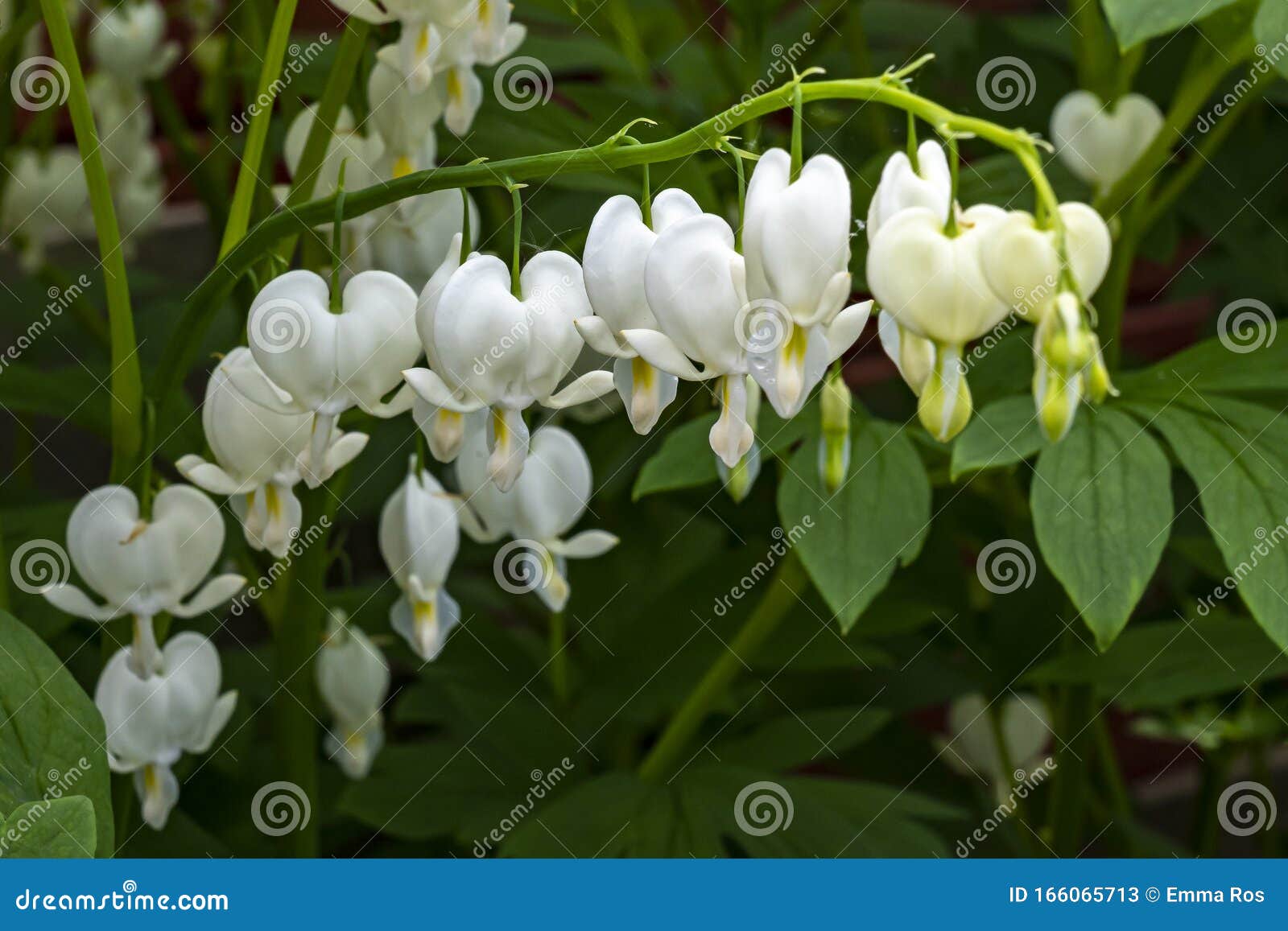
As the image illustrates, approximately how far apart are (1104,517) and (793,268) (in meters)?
0.40

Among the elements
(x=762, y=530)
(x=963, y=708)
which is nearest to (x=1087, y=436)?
(x=762, y=530)

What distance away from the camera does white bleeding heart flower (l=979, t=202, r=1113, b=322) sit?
559 mm

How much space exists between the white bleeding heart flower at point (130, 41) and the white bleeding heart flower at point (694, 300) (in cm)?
114

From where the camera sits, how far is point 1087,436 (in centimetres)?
97

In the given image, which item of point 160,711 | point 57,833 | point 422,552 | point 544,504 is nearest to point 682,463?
point 544,504

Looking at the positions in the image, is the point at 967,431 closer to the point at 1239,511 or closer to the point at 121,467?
the point at 1239,511

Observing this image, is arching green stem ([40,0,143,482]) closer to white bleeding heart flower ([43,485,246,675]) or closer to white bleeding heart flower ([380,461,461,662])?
white bleeding heart flower ([43,485,246,675])

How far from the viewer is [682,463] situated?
41.4 inches

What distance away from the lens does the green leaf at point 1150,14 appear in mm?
877

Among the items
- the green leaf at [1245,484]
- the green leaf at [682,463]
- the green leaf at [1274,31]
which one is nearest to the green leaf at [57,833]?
the green leaf at [682,463]

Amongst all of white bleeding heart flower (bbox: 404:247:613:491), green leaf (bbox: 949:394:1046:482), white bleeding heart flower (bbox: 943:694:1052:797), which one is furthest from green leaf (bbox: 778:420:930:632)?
white bleeding heart flower (bbox: 943:694:1052:797)

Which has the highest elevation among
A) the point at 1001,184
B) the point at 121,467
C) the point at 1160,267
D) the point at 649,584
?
the point at 1160,267

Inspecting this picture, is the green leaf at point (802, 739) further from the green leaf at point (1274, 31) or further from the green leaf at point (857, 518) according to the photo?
the green leaf at point (1274, 31)

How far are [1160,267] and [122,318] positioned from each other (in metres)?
2.22
